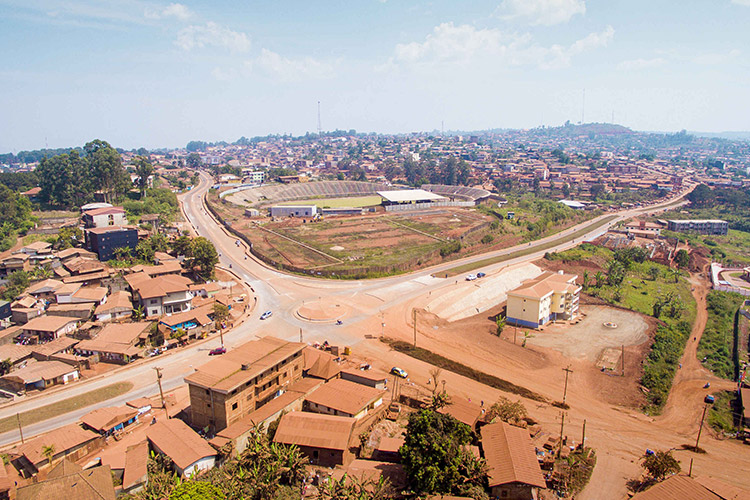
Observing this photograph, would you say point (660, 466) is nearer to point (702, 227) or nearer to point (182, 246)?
point (182, 246)

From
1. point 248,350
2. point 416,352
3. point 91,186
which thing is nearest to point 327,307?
point 416,352

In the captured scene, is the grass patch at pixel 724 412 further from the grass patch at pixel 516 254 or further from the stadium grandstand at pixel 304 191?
the stadium grandstand at pixel 304 191

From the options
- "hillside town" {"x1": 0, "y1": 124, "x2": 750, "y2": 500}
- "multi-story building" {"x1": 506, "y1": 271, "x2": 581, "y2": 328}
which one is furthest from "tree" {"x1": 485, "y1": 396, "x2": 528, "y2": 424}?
"multi-story building" {"x1": 506, "y1": 271, "x2": 581, "y2": 328}

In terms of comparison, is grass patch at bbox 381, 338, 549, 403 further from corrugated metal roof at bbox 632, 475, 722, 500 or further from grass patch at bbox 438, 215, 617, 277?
grass patch at bbox 438, 215, 617, 277

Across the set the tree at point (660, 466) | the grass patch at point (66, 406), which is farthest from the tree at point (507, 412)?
the grass patch at point (66, 406)

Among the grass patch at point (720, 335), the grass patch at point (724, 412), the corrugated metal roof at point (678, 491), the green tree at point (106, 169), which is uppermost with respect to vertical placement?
the green tree at point (106, 169)

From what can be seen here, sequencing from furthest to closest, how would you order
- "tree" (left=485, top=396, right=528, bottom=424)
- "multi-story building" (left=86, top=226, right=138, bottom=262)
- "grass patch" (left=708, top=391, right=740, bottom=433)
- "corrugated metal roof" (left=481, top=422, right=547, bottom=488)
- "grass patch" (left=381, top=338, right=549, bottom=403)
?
"multi-story building" (left=86, top=226, right=138, bottom=262) → "grass patch" (left=381, top=338, right=549, bottom=403) → "grass patch" (left=708, top=391, right=740, bottom=433) → "tree" (left=485, top=396, right=528, bottom=424) → "corrugated metal roof" (left=481, top=422, right=547, bottom=488)

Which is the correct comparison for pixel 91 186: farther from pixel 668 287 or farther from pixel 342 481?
pixel 668 287
